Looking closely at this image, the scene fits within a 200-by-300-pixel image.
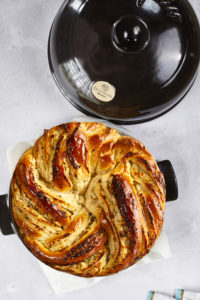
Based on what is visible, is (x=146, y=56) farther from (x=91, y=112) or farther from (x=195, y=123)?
(x=195, y=123)

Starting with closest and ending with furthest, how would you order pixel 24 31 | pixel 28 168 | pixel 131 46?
pixel 131 46 → pixel 28 168 → pixel 24 31

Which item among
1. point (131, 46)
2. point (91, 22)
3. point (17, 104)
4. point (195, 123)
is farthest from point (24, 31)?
point (195, 123)

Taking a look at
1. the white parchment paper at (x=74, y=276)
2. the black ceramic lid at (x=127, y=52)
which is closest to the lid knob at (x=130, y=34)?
the black ceramic lid at (x=127, y=52)

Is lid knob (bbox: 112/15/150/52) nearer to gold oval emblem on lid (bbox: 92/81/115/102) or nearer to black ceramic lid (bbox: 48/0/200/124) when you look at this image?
black ceramic lid (bbox: 48/0/200/124)

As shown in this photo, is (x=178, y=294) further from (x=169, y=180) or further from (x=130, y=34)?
(x=130, y=34)

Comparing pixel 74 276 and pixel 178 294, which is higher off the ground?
pixel 74 276

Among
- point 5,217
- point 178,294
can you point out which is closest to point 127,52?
point 5,217
